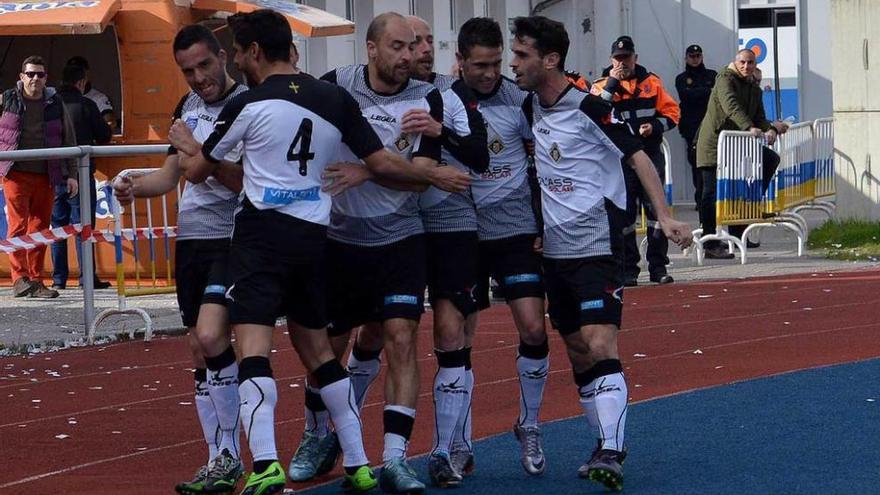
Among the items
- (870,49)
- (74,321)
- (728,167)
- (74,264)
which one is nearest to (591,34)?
(870,49)

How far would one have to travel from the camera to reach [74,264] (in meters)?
16.3

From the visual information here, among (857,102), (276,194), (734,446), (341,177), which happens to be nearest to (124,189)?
(276,194)

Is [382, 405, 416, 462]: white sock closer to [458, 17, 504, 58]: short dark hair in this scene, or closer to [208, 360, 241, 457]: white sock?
[208, 360, 241, 457]: white sock

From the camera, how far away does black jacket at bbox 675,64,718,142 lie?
2206 centimetres

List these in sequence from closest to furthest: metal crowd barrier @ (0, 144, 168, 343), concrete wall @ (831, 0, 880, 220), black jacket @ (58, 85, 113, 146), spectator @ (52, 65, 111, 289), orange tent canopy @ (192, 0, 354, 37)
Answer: metal crowd barrier @ (0, 144, 168, 343) < spectator @ (52, 65, 111, 289) < black jacket @ (58, 85, 113, 146) < orange tent canopy @ (192, 0, 354, 37) < concrete wall @ (831, 0, 880, 220)

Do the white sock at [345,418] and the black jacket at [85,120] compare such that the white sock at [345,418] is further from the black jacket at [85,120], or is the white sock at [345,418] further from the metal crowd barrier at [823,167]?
the metal crowd barrier at [823,167]

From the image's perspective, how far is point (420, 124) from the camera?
23.2 ft

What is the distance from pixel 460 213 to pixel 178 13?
9.75 meters

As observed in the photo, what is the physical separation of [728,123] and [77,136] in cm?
617

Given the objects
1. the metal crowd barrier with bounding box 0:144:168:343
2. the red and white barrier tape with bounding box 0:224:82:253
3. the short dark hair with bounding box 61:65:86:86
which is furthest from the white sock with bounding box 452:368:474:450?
the short dark hair with bounding box 61:65:86:86

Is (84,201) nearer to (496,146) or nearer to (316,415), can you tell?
(316,415)

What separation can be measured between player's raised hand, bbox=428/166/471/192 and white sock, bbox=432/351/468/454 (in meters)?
0.79

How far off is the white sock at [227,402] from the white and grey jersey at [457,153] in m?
1.02

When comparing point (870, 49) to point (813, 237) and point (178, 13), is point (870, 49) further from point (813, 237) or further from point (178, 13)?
point (178, 13)
